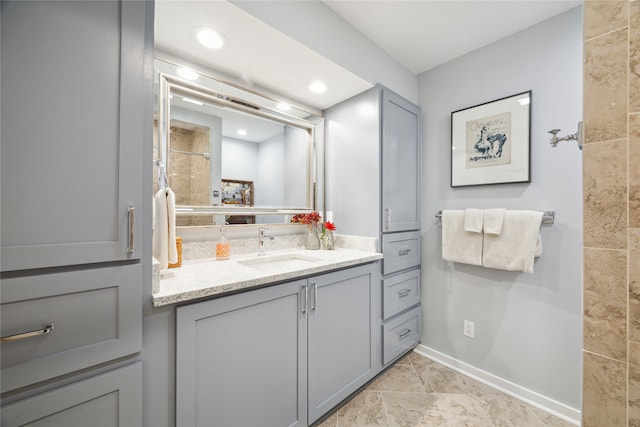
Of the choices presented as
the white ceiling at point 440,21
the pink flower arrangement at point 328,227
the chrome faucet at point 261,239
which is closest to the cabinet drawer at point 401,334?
the pink flower arrangement at point 328,227

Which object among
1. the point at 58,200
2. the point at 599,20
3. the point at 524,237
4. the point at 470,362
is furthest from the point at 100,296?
the point at 470,362

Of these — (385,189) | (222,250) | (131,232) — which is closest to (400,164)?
(385,189)

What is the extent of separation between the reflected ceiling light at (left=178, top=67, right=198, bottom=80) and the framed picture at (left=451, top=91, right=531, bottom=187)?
187 centimetres

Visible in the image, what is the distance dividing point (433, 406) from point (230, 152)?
2.10 meters

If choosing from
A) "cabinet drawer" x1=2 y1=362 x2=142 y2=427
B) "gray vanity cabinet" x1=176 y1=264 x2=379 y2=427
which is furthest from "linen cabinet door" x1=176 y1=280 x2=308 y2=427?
"cabinet drawer" x1=2 y1=362 x2=142 y2=427

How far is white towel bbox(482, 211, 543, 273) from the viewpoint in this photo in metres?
1.58

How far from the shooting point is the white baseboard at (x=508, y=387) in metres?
1.53

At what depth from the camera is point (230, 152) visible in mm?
1725

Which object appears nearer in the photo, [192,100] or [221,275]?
[221,275]

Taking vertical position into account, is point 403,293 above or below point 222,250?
below

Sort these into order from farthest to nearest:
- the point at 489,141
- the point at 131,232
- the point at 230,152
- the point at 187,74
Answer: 1. the point at 489,141
2. the point at 230,152
3. the point at 187,74
4. the point at 131,232

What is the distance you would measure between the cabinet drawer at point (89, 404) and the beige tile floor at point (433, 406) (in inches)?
41.6

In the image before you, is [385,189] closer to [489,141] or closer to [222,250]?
[489,141]

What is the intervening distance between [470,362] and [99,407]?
222cm
